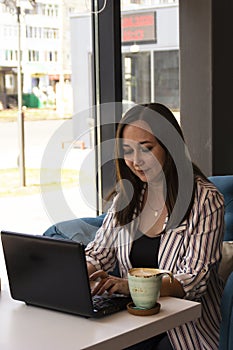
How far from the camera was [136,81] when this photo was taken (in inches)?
165

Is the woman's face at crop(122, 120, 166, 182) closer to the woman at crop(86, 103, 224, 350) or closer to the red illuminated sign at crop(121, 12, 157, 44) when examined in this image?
the woman at crop(86, 103, 224, 350)

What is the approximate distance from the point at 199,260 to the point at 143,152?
37 cm

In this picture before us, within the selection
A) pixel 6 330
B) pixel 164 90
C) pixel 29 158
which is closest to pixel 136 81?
pixel 164 90

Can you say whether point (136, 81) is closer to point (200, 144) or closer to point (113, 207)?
point (200, 144)

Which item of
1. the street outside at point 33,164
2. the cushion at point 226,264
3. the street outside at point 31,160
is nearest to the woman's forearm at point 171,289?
the cushion at point 226,264

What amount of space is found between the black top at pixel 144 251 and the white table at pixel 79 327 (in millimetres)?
400

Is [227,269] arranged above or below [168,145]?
below

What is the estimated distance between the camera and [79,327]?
6.00ft

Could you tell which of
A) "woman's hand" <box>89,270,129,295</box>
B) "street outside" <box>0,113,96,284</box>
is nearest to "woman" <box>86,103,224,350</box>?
"woman's hand" <box>89,270,129,295</box>

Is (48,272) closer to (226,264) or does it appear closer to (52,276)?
(52,276)

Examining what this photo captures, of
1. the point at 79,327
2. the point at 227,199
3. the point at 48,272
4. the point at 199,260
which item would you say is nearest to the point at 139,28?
the point at 227,199

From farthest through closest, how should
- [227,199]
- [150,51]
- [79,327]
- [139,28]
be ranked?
[150,51] < [139,28] < [227,199] < [79,327]

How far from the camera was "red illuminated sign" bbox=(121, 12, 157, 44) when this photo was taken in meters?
4.07

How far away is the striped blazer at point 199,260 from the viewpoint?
2.24 m
